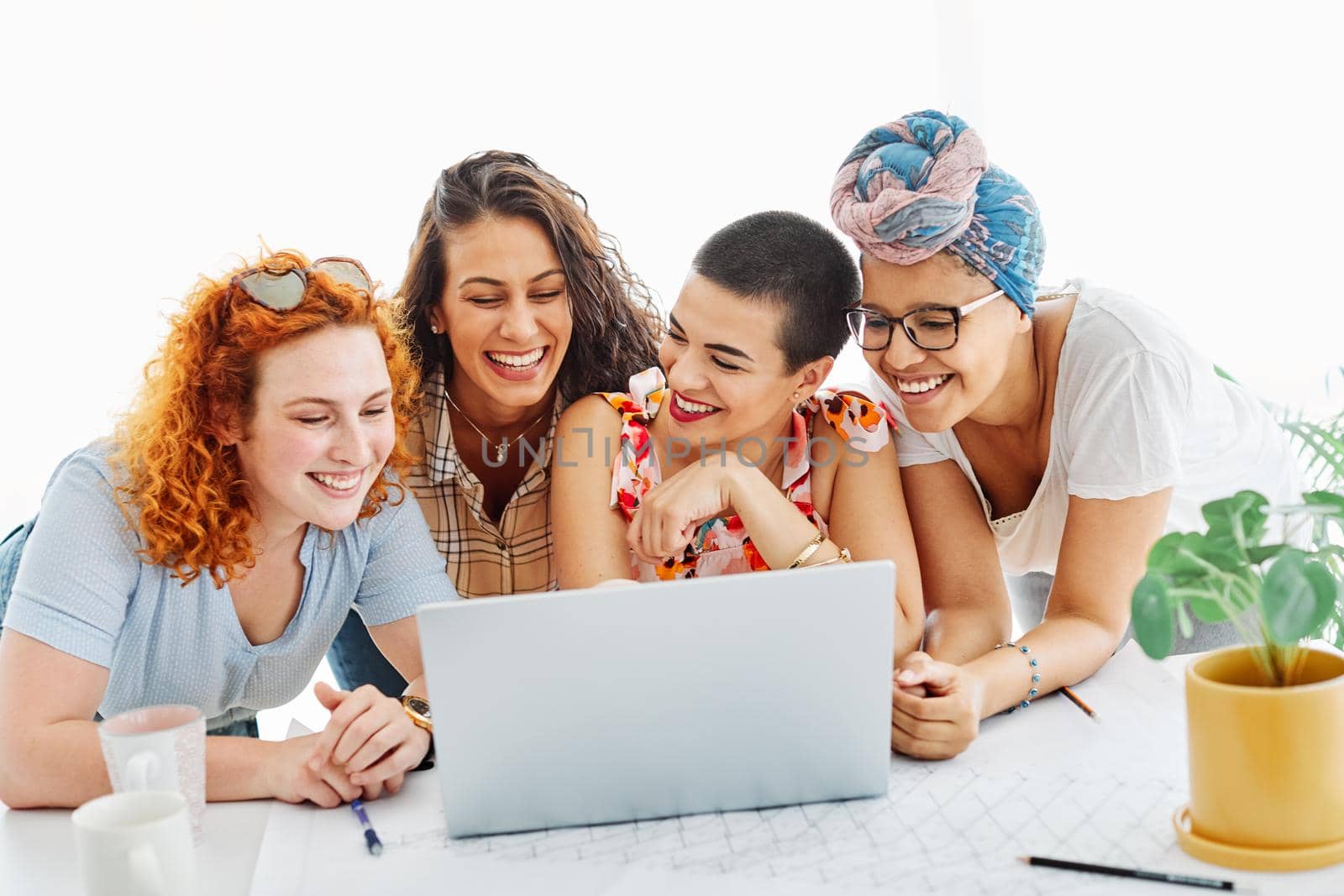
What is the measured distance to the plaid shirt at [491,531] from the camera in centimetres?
208

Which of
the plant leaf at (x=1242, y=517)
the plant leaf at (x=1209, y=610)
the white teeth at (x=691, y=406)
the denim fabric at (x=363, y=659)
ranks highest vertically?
the white teeth at (x=691, y=406)

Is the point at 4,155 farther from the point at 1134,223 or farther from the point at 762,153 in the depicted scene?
the point at 1134,223

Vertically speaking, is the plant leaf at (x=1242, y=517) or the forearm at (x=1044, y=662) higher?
the plant leaf at (x=1242, y=517)

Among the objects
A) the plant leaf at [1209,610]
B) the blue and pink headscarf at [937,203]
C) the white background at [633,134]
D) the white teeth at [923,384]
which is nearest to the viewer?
the plant leaf at [1209,610]

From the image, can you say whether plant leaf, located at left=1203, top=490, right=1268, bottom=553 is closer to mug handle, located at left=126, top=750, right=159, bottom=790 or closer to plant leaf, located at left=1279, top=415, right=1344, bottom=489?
plant leaf, located at left=1279, top=415, right=1344, bottom=489

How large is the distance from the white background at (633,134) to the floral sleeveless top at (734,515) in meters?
1.94

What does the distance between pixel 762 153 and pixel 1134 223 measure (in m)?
1.16

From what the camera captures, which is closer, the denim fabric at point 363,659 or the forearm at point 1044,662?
the forearm at point 1044,662

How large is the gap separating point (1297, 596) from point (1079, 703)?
48 centimetres

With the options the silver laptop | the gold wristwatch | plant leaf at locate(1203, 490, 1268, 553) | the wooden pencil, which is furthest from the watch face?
plant leaf at locate(1203, 490, 1268, 553)

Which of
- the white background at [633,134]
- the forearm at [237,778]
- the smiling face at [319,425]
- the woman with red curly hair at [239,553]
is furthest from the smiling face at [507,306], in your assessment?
the white background at [633,134]

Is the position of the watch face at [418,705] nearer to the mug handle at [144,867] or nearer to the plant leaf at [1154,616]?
the mug handle at [144,867]

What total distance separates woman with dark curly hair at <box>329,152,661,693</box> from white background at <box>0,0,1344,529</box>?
163 centimetres

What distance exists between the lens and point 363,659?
2.35m
